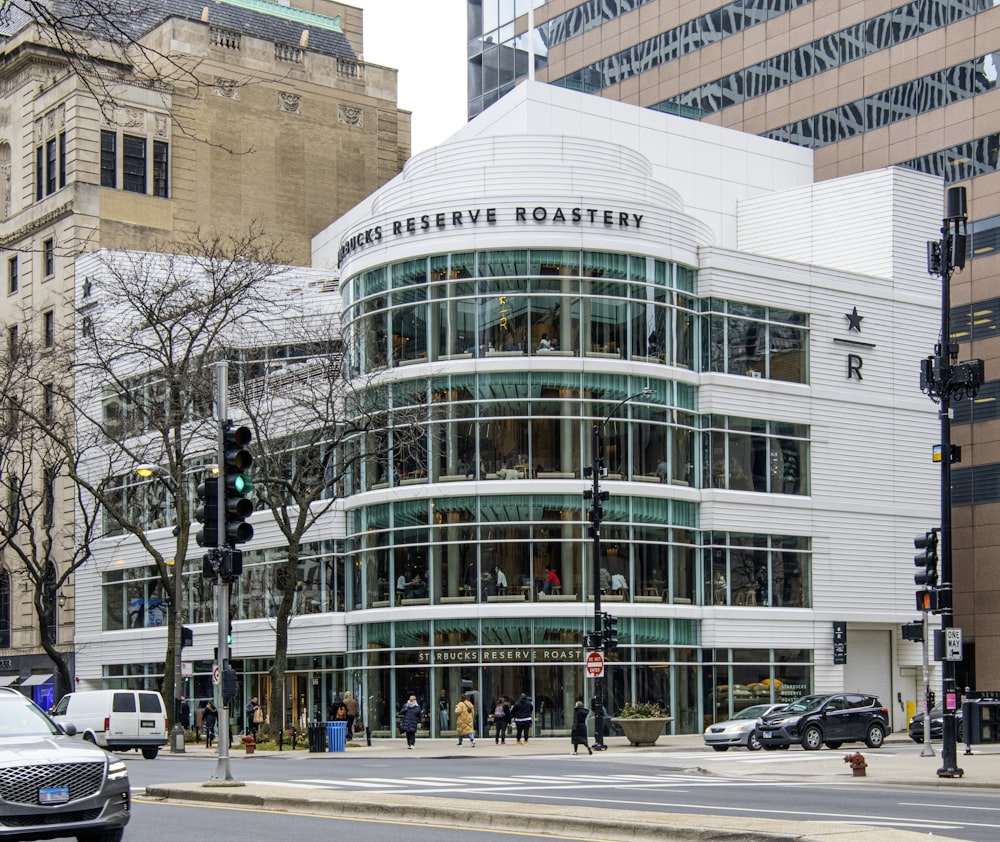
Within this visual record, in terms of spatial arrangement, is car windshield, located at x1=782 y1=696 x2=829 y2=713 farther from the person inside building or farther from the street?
the person inside building

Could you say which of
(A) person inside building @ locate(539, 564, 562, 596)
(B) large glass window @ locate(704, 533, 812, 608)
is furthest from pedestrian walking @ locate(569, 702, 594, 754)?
(B) large glass window @ locate(704, 533, 812, 608)

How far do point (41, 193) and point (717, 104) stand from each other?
31.2 m

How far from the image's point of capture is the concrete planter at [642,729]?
41.1m

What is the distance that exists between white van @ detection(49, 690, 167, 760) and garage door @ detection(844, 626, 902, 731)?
78.9 feet

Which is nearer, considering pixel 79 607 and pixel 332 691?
pixel 332 691

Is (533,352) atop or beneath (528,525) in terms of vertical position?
atop

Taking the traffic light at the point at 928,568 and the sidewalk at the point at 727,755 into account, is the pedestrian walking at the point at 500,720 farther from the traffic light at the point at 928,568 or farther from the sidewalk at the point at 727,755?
the traffic light at the point at 928,568

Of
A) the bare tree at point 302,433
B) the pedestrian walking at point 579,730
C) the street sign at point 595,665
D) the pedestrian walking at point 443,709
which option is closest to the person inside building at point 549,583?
the pedestrian walking at point 443,709

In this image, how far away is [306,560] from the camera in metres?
52.8

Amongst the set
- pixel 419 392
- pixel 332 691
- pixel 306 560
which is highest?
pixel 419 392

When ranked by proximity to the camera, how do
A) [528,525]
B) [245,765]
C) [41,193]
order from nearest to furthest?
[245,765] → [528,525] → [41,193]

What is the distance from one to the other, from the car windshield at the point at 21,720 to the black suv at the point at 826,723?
2669cm

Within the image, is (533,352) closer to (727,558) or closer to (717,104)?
(727,558)

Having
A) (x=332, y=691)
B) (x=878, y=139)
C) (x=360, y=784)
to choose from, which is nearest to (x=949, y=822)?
(x=360, y=784)
